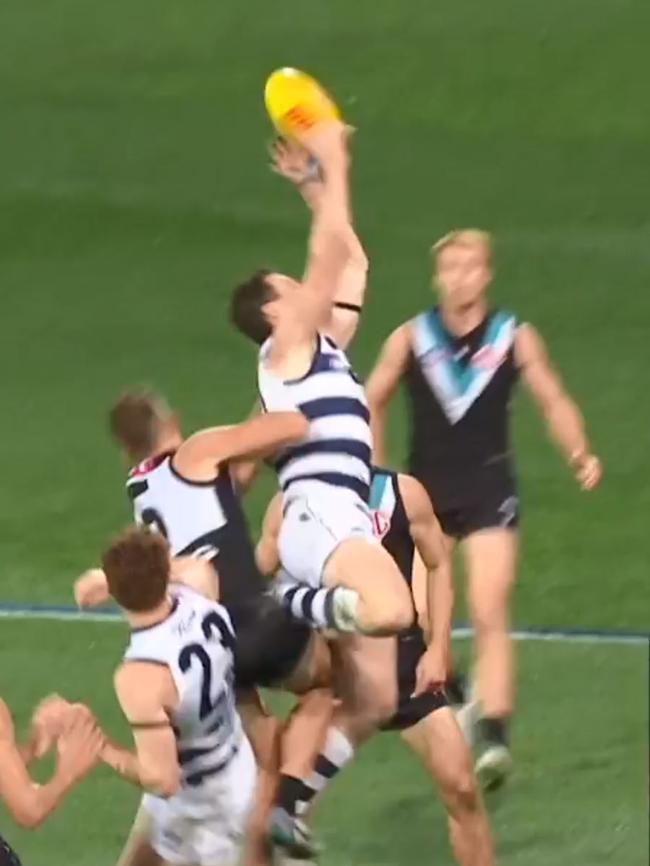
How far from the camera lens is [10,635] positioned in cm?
1088

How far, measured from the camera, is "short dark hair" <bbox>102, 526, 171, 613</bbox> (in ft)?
21.1

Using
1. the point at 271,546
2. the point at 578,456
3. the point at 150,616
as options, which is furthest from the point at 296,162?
the point at 150,616

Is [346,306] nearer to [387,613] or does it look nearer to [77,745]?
[387,613]

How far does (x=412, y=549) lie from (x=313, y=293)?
101cm

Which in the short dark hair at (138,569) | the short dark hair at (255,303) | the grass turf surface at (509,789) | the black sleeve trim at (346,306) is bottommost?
Result: the grass turf surface at (509,789)

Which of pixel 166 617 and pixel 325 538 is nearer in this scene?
pixel 166 617

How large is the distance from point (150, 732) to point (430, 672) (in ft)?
5.34

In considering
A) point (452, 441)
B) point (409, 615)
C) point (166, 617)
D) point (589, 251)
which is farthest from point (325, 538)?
point (589, 251)

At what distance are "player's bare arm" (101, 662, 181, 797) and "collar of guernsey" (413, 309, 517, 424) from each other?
323cm

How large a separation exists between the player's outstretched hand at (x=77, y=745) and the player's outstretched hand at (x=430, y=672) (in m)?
1.88

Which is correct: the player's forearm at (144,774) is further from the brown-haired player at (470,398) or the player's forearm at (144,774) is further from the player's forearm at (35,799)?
the brown-haired player at (470,398)

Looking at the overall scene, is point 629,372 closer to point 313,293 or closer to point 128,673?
point 313,293

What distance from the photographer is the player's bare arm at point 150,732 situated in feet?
21.2

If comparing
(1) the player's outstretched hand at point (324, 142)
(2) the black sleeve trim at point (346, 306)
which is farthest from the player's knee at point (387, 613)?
(1) the player's outstretched hand at point (324, 142)
